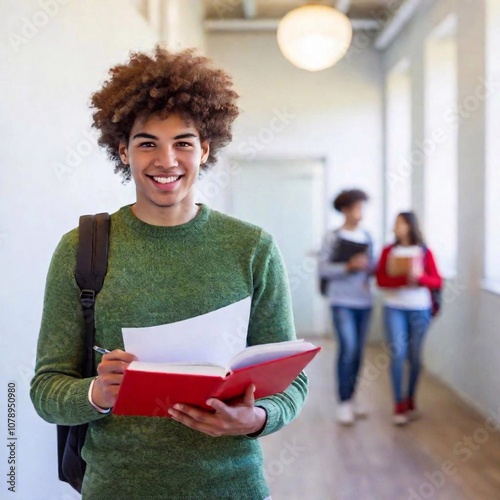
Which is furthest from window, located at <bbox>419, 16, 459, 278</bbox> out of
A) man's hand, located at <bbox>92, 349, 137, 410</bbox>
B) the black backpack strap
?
man's hand, located at <bbox>92, 349, 137, 410</bbox>

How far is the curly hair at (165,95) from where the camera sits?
4.22 ft

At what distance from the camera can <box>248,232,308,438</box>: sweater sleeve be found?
131cm

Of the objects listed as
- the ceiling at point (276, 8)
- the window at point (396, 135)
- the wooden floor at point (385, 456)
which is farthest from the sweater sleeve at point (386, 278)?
the ceiling at point (276, 8)

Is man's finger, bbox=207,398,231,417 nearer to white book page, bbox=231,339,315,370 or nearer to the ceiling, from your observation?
white book page, bbox=231,339,315,370

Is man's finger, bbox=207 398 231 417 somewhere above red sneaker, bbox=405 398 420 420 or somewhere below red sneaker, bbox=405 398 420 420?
above

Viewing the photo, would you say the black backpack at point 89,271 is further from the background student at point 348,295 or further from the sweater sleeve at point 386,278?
the sweater sleeve at point 386,278

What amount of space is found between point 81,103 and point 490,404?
3.33m

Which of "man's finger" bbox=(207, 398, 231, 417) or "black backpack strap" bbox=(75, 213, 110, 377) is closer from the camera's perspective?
"man's finger" bbox=(207, 398, 231, 417)

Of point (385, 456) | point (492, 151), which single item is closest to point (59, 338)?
point (385, 456)

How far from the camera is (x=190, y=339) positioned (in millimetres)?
1169

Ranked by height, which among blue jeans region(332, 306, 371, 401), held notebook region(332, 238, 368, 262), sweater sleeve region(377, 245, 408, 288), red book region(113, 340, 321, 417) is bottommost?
blue jeans region(332, 306, 371, 401)

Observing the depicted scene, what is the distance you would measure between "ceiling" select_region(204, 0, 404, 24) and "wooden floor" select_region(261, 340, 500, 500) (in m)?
4.19

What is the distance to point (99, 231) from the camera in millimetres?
1265

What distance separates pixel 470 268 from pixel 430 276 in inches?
22.4
